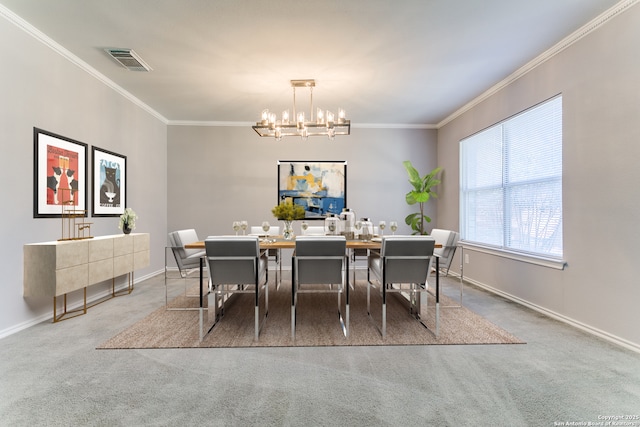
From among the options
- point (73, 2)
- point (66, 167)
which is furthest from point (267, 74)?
point (66, 167)

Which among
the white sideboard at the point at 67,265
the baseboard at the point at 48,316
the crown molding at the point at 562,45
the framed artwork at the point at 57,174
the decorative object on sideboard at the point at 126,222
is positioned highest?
the crown molding at the point at 562,45

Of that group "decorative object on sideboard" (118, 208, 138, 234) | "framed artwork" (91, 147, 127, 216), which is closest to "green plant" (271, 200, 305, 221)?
"decorative object on sideboard" (118, 208, 138, 234)

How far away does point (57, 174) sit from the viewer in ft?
11.1

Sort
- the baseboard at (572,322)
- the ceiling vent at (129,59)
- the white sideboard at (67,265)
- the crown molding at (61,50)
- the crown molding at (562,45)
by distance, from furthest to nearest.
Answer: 1. the ceiling vent at (129,59)
2. the white sideboard at (67,265)
3. the crown molding at (61,50)
4. the crown molding at (562,45)
5. the baseboard at (572,322)

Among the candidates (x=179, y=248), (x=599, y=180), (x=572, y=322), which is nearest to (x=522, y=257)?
(x=572, y=322)

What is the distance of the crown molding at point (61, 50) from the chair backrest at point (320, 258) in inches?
130

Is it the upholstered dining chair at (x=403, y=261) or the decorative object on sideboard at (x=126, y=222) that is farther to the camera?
the decorative object on sideboard at (x=126, y=222)

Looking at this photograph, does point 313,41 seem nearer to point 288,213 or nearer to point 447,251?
point 288,213

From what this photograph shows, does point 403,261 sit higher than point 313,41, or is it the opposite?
point 313,41

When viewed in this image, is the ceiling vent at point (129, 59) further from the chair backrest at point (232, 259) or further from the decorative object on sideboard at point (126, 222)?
the chair backrest at point (232, 259)

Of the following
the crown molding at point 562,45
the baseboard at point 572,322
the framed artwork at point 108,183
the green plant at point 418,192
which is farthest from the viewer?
the green plant at point 418,192

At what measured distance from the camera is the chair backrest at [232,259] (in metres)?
2.62

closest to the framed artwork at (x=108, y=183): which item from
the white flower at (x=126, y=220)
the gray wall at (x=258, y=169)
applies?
the white flower at (x=126, y=220)

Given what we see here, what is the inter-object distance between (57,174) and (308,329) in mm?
3196
